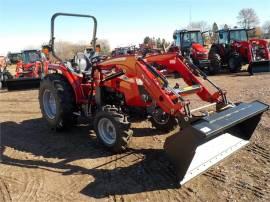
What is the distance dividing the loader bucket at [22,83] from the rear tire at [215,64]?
25.0 ft

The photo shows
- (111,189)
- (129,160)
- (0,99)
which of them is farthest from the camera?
(0,99)

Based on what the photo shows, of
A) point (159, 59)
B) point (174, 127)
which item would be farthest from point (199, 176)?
point (159, 59)

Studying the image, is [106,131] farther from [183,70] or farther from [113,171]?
[183,70]

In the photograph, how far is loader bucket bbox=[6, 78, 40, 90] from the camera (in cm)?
1378

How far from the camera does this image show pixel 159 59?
6.30 m

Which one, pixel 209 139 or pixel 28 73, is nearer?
pixel 209 139

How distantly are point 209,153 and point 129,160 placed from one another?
116 cm

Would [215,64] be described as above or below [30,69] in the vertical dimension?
below

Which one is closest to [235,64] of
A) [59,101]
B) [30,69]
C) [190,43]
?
[190,43]

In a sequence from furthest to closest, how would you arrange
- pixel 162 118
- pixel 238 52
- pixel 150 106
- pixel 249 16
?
pixel 249 16 < pixel 238 52 < pixel 162 118 < pixel 150 106

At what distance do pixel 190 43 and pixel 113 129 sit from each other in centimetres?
1286

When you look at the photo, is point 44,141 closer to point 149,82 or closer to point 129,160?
point 129,160

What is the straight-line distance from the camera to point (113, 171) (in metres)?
4.88

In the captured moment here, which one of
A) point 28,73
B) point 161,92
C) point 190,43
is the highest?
point 190,43
